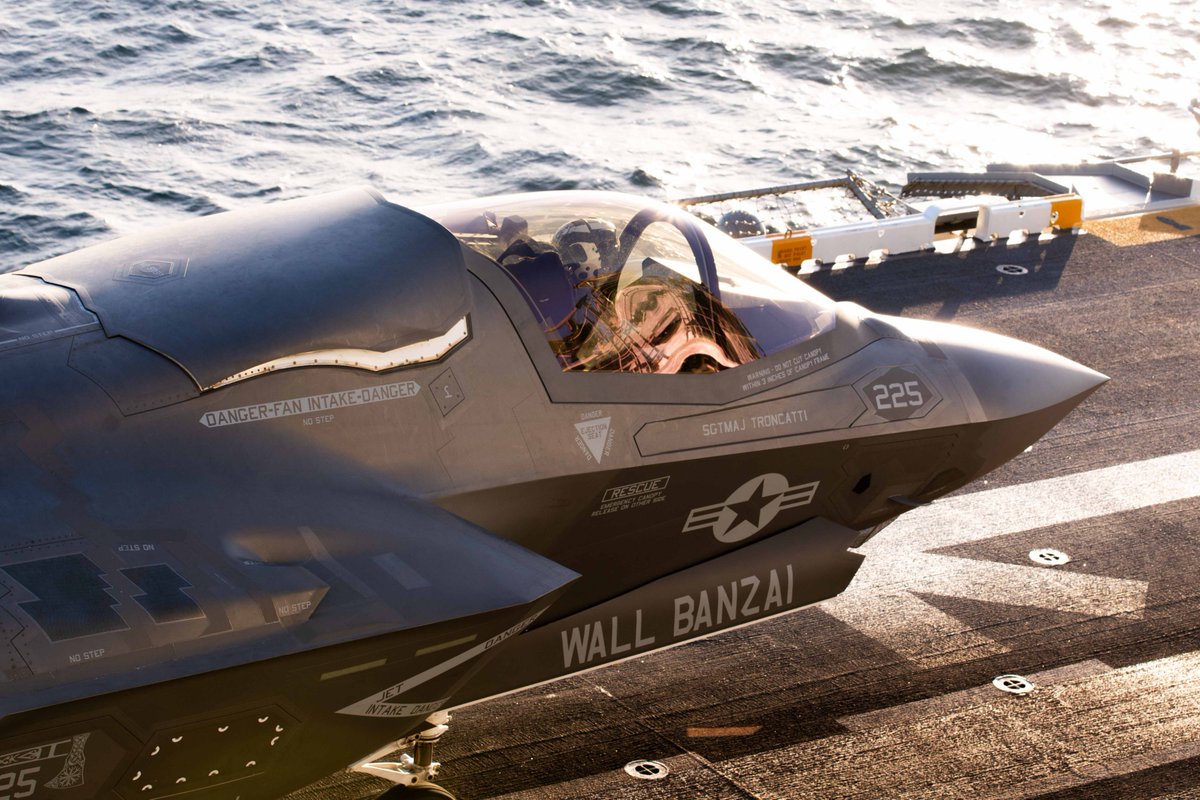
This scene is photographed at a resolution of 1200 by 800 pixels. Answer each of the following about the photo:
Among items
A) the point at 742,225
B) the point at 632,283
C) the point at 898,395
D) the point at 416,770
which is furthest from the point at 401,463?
the point at 742,225

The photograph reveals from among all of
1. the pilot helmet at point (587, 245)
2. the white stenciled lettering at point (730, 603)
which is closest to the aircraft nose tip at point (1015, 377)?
the white stenciled lettering at point (730, 603)

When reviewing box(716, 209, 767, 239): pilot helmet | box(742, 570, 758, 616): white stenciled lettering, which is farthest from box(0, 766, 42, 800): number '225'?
box(716, 209, 767, 239): pilot helmet

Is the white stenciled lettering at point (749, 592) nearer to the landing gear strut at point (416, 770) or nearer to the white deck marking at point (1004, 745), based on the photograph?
the white deck marking at point (1004, 745)

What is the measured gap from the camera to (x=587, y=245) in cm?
791

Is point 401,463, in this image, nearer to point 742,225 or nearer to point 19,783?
point 19,783

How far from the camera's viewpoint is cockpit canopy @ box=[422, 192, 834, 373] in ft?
25.0

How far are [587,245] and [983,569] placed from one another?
5.48 meters

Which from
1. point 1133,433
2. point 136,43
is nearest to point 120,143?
point 136,43

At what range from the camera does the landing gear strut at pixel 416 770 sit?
7766 mm

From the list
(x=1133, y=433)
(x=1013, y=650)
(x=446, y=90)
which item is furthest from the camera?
(x=446, y=90)

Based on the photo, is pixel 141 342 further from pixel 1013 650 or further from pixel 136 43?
pixel 136 43

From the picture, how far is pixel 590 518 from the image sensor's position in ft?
25.1

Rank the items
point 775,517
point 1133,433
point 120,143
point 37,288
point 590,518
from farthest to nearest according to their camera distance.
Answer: point 120,143
point 1133,433
point 775,517
point 590,518
point 37,288

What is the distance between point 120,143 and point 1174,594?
30.2 m
